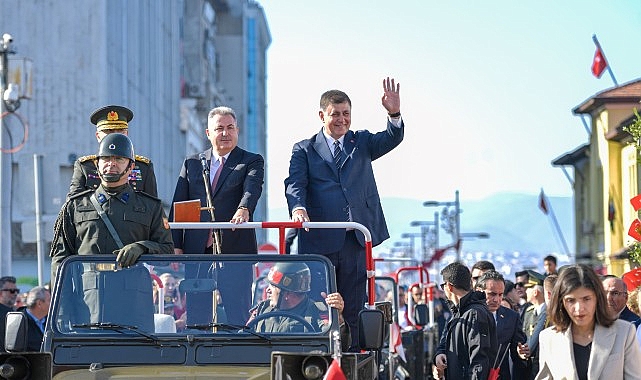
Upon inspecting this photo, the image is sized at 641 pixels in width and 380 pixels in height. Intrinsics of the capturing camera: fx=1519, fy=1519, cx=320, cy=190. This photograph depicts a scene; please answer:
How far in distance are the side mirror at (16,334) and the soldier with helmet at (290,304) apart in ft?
4.35

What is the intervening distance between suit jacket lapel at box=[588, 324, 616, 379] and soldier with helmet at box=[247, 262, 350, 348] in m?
2.05

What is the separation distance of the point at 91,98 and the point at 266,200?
10260cm

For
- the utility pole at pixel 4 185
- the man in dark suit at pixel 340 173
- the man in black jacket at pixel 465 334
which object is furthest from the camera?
the utility pole at pixel 4 185

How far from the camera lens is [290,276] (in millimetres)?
9367

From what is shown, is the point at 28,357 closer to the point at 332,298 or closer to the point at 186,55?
the point at 332,298

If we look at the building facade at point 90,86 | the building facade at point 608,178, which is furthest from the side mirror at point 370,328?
the building facade at point 608,178

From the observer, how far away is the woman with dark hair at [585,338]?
24.7 ft

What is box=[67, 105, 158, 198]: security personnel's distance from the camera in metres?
10.5

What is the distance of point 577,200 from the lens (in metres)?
72.4

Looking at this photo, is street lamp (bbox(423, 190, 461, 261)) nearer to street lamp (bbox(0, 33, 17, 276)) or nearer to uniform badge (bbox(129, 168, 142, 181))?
street lamp (bbox(0, 33, 17, 276))

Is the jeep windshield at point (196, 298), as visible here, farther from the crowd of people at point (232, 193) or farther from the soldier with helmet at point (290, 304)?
the crowd of people at point (232, 193)

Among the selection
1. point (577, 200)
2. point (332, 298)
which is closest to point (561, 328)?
point (332, 298)

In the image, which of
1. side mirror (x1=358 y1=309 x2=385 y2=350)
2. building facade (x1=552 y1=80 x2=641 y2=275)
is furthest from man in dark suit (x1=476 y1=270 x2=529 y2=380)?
building facade (x1=552 y1=80 x2=641 y2=275)

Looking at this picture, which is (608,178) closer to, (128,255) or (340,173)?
(340,173)
